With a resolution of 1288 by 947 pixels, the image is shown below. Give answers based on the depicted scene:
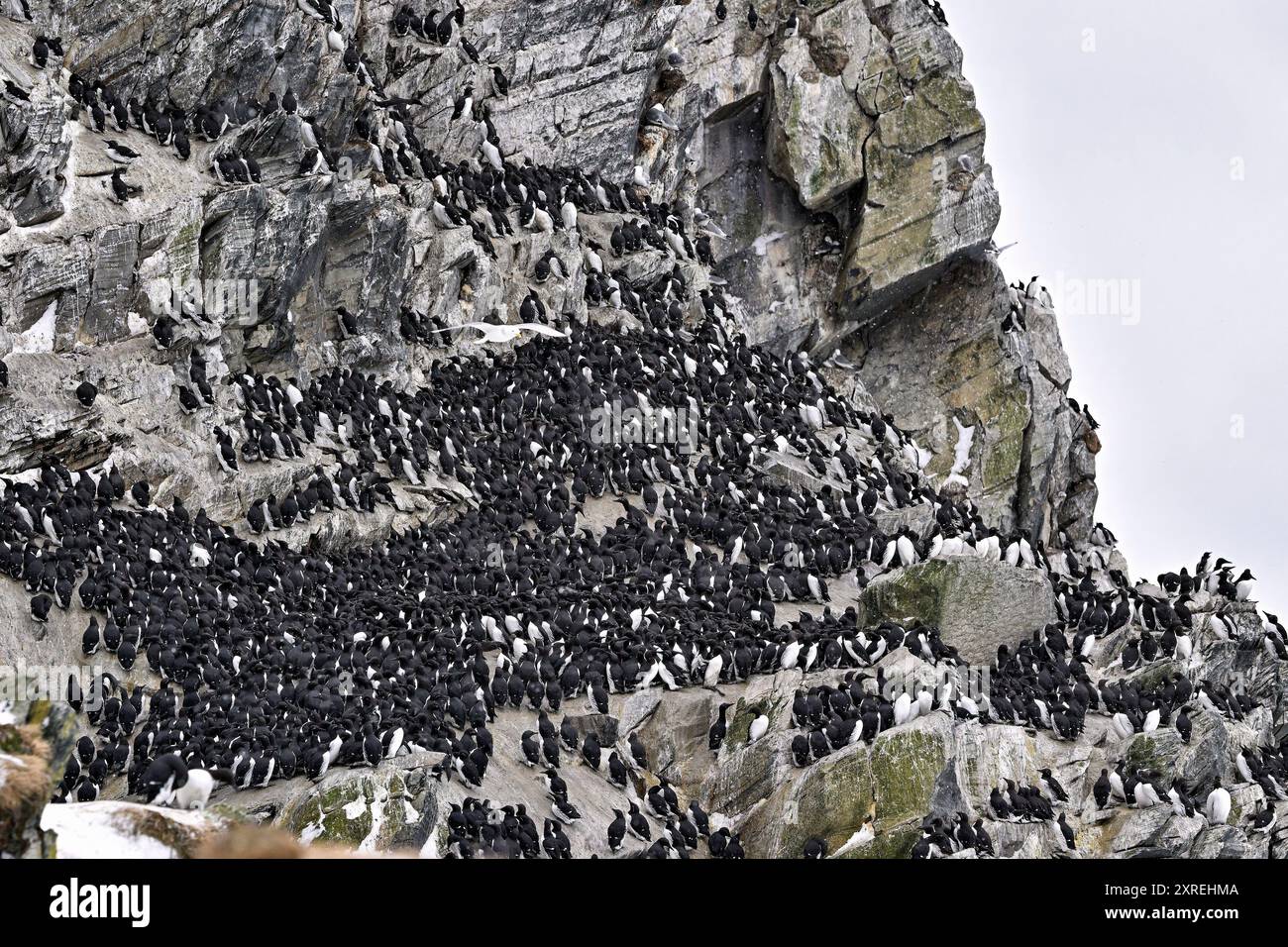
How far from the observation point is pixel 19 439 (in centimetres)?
2936

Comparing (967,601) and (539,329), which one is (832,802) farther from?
(539,329)

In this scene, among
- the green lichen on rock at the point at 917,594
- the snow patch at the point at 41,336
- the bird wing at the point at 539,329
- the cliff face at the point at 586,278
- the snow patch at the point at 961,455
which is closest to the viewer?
the cliff face at the point at 586,278

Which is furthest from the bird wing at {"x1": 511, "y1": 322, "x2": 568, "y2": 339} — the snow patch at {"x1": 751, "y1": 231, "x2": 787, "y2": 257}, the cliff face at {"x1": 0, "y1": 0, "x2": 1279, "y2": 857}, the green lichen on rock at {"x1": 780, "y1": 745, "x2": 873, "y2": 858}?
the green lichen on rock at {"x1": 780, "y1": 745, "x2": 873, "y2": 858}

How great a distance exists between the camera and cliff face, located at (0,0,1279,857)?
1015 inches

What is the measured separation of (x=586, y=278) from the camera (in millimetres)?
42938

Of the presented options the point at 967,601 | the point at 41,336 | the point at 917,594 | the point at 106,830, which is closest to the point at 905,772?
the point at 917,594

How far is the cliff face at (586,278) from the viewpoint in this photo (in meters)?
25.8

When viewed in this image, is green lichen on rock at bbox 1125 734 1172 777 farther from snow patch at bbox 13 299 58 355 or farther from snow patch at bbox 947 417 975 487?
snow patch at bbox 947 417 975 487

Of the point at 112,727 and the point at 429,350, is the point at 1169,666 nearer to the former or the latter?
the point at 429,350

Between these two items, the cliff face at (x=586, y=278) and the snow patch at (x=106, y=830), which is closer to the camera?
the snow patch at (x=106, y=830)

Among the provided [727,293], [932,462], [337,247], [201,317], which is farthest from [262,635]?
[932,462]

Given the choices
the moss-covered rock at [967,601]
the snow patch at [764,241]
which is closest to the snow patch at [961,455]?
the snow patch at [764,241]

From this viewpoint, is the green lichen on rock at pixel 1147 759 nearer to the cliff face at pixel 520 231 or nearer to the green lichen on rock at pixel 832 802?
the green lichen on rock at pixel 832 802
